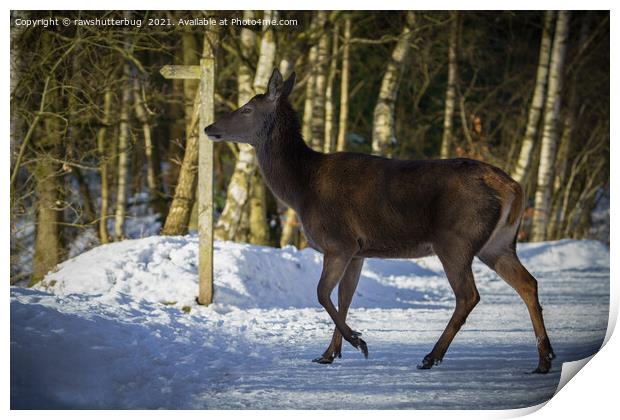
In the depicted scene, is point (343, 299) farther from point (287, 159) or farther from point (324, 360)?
point (287, 159)

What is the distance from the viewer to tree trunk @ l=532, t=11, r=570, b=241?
358 inches

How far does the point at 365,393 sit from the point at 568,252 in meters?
8.19

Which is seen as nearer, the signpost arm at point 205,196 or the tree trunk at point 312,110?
the signpost arm at point 205,196

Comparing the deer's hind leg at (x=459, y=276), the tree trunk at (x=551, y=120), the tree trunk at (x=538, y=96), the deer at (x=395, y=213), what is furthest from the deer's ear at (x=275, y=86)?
the tree trunk at (x=538, y=96)

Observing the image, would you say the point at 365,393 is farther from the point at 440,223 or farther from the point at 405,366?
the point at 440,223

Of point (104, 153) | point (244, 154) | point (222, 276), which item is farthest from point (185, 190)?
point (222, 276)

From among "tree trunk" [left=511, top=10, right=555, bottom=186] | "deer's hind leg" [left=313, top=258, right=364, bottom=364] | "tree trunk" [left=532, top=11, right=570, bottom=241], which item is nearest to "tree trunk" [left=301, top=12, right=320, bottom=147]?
"tree trunk" [left=511, top=10, right=555, bottom=186]

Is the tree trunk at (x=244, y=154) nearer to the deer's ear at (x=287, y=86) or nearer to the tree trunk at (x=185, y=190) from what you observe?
the tree trunk at (x=185, y=190)

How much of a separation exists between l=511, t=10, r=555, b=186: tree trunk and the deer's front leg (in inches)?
175

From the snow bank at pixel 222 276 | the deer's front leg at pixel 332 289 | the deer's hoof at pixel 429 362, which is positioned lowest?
the snow bank at pixel 222 276

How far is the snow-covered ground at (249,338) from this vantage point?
5727 mm

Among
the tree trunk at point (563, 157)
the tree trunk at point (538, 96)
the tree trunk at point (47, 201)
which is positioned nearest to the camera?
the tree trunk at point (47, 201)

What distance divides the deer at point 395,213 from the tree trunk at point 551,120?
3.28 metres

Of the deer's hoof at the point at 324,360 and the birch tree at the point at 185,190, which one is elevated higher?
the birch tree at the point at 185,190
